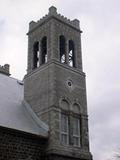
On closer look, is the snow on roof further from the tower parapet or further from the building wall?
the tower parapet

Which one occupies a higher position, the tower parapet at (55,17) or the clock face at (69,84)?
the tower parapet at (55,17)

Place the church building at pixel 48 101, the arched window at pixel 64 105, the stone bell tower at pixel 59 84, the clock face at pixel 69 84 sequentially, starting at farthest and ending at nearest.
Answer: the clock face at pixel 69 84, the arched window at pixel 64 105, the stone bell tower at pixel 59 84, the church building at pixel 48 101

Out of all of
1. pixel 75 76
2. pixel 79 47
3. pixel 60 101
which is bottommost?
pixel 60 101

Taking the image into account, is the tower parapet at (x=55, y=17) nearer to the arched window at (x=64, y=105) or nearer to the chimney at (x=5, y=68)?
the arched window at (x=64, y=105)

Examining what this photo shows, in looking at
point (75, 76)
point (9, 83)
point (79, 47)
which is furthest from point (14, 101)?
point (79, 47)

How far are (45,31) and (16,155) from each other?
1066cm

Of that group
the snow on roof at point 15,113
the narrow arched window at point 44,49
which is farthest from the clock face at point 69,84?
the snow on roof at point 15,113

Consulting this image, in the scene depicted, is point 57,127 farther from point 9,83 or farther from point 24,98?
point 9,83

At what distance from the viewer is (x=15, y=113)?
24.6 metres

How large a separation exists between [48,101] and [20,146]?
4.19m

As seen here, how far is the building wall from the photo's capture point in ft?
69.7

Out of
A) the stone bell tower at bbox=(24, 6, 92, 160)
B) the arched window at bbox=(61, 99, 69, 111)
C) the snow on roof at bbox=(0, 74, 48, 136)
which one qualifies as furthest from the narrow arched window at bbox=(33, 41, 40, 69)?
the arched window at bbox=(61, 99, 69, 111)

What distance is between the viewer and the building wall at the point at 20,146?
2125 centimetres

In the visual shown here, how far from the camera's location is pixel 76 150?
24.1 metres
